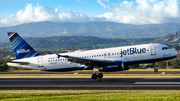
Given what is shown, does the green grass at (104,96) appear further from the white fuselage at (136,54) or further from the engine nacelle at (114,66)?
the white fuselage at (136,54)

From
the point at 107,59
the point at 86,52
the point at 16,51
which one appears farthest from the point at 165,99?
the point at 16,51

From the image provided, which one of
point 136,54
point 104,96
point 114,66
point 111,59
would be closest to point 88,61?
point 111,59

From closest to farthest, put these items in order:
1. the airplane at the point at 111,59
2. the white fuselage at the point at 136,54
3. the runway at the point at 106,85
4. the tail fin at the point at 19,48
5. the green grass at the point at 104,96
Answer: the green grass at the point at 104,96, the runway at the point at 106,85, the airplane at the point at 111,59, the white fuselage at the point at 136,54, the tail fin at the point at 19,48

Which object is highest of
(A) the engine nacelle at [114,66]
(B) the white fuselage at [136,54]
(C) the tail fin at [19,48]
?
(C) the tail fin at [19,48]

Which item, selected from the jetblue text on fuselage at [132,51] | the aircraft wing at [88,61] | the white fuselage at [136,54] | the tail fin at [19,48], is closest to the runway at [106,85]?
the aircraft wing at [88,61]

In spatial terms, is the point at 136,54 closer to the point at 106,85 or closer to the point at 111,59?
the point at 111,59

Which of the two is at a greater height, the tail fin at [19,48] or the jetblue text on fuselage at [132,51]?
the tail fin at [19,48]

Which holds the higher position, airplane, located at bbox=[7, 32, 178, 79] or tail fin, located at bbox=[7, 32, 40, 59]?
tail fin, located at bbox=[7, 32, 40, 59]

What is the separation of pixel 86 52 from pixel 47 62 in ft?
25.1

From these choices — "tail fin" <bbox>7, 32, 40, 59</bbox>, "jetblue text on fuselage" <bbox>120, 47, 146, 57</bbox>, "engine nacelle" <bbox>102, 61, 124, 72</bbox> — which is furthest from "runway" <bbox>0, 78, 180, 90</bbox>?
"tail fin" <bbox>7, 32, 40, 59</bbox>

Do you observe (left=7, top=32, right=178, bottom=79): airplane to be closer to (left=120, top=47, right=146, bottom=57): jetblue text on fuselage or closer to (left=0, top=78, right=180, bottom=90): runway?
(left=120, top=47, right=146, bottom=57): jetblue text on fuselage

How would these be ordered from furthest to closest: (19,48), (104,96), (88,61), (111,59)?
(19,48), (111,59), (88,61), (104,96)

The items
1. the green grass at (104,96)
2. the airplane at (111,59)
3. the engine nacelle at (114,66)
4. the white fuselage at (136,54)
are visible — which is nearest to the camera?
the green grass at (104,96)

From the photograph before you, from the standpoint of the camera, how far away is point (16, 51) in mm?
39625
